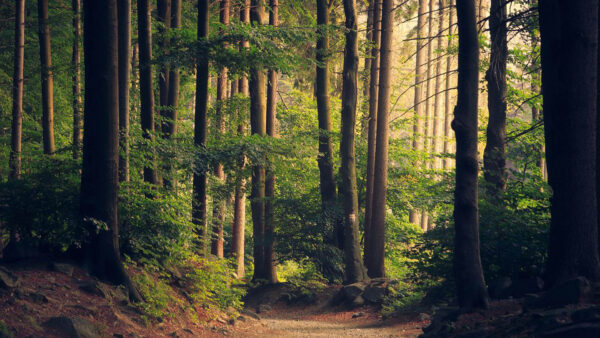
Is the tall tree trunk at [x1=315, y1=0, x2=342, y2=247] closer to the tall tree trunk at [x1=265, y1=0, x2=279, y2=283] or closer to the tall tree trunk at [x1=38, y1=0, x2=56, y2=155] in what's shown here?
the tall tree trunk at [x1=265, y1=0, x2=279, y2=283]

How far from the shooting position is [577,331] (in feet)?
16.4

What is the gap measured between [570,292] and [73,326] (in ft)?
20.3

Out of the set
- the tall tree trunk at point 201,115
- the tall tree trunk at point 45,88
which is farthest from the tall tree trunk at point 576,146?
the tall tree trunk at point 45,88

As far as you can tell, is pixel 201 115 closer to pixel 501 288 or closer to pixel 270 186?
pixel 270 186

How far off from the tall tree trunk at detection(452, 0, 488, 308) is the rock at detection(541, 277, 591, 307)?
55.1 inches

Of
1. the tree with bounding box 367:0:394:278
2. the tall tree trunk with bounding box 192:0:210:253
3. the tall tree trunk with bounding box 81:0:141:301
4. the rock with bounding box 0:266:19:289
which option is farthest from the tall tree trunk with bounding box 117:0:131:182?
the tree with bounding box 367:0:394:278

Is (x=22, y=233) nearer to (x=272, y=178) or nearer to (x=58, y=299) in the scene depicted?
(x=58, y=299)

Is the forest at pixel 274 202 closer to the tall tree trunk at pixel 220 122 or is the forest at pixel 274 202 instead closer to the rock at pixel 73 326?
the rock at pixel 73 326

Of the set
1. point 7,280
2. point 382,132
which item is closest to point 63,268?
point 7,280

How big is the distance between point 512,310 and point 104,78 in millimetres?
7223

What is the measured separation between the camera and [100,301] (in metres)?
7.93

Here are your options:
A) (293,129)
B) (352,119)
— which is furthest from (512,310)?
(293,129)

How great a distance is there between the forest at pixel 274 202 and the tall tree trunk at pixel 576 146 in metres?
0.02

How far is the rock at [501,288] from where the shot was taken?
8.45 m
